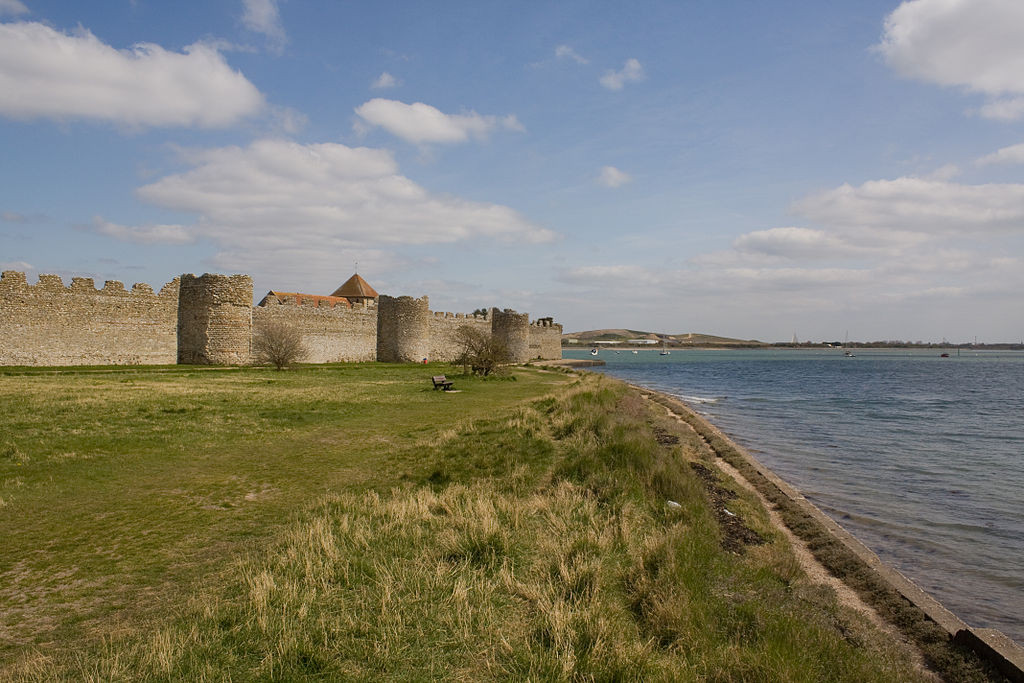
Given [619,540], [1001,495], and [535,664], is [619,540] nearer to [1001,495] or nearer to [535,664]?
[535,664]

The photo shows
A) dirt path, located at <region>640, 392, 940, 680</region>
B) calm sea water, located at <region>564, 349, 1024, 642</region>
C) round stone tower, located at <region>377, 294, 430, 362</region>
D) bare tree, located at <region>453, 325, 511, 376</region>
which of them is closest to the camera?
dirt path, located at <region>640, 392, 940, 680</region>

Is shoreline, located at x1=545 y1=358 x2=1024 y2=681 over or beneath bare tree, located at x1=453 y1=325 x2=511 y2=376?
beneath

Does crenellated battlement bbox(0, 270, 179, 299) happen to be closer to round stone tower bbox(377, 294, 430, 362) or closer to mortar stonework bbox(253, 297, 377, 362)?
mortar stonework bbox(253, 297, 377, 362)

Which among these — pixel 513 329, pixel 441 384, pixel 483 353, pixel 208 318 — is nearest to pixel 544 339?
pixel 513 329

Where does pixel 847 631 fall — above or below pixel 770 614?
below

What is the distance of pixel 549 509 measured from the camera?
7.04m

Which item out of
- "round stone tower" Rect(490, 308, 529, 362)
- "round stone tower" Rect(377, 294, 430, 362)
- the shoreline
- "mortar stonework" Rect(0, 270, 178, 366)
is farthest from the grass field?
"round stone tower" Rect(490, 308, 529, 362)

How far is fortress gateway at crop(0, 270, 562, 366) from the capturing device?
78.1 ft

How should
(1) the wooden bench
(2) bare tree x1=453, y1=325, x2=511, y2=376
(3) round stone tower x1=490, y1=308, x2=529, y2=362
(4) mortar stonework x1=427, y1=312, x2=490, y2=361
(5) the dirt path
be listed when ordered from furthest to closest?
(3) round stone tower x1=490, y1=308, x2=529, y2=362
(4) mortar stonework x1=427, y1=312, x2=490, y2=361
(2) bare tree x1=453, y1=325, x2=511, y2=376
(1) the wooden bench
(5) the dirt path

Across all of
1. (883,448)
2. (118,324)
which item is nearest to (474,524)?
(883,448)

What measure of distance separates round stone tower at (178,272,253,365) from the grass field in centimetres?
1925

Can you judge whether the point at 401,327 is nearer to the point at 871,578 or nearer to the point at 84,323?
the point at 84,323

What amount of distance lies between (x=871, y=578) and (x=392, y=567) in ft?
17.5

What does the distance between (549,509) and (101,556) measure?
455 cm
